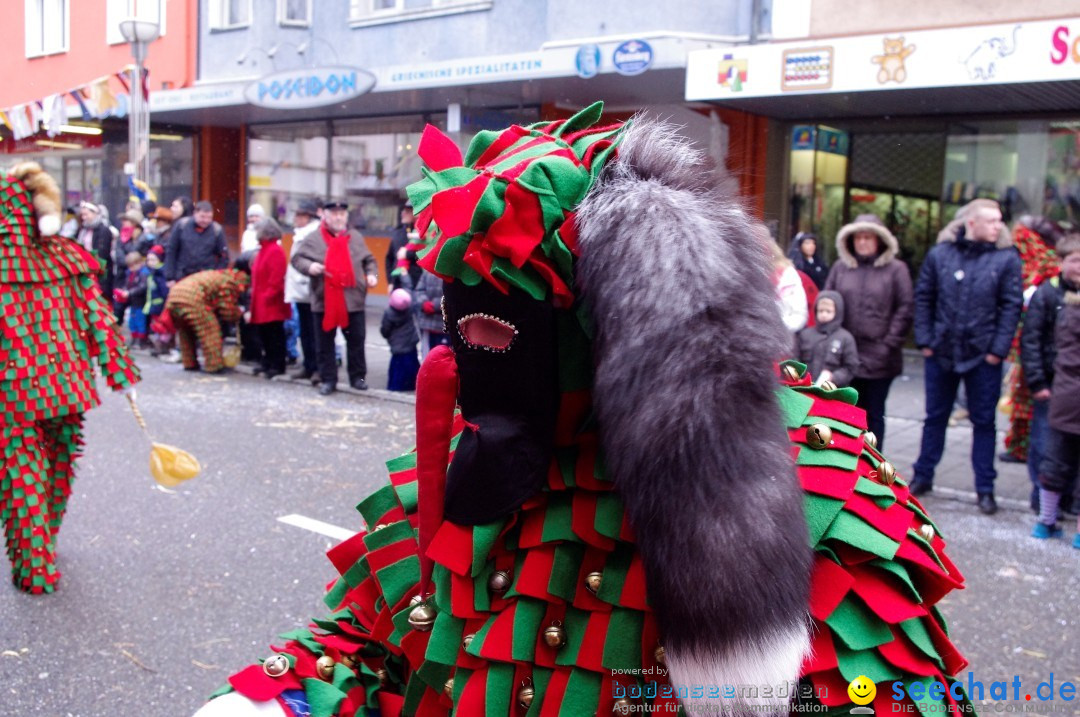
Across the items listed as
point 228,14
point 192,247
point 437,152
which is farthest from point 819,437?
point 228,14

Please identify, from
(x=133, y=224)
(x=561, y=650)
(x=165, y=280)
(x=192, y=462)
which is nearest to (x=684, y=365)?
(x=561, y=650)

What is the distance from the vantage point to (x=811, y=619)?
4.13ft

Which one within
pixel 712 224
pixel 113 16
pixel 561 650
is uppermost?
pixel 113 16

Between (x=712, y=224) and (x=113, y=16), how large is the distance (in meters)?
15.9

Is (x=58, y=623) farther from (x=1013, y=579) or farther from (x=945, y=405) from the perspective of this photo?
(x=945, y=405)

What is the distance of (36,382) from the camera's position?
4.50 meters

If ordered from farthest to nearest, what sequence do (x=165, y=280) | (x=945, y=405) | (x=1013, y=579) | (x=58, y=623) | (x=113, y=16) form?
(x=113, y=16), (x=165, y=280), (x=945, y=405), (x=1013, y=579), (x=58, y=623)

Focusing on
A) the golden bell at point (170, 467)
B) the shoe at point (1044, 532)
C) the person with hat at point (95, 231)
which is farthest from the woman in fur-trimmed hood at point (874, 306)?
the person with hat at point (95, 231)

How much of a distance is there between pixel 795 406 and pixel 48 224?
3998 millimetres

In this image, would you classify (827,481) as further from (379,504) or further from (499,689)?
(379,504)

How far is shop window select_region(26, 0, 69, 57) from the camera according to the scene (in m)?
14.1

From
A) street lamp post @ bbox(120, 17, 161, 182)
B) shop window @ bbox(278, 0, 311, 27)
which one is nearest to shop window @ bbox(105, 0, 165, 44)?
street lamp post @ bbox(120, 17, 161, 182)

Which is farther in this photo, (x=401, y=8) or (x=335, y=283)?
(x=401, y=8)

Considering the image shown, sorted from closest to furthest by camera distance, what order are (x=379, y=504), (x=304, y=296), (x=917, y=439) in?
(x=379, y=504) → (x=917, y=439) → (x=304, y=296)
